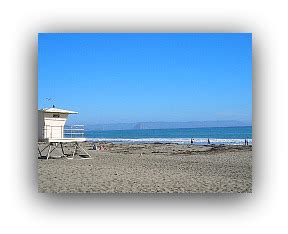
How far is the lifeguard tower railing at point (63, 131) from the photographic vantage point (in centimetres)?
664

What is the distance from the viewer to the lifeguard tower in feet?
20.9

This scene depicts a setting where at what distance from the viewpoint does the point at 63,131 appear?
6.86 metres

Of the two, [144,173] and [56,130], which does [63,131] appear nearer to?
[56,130]

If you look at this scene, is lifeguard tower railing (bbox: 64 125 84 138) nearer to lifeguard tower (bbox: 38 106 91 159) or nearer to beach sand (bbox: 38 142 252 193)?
lifeguard tower (bbox: 38 106 91 159)

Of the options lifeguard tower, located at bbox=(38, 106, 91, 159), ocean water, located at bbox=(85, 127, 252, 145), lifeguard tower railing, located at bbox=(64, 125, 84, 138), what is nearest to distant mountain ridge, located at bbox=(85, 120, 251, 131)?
ocean water, located at bbox=(85, 127, 252, 145)

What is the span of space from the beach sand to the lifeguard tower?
156 mm

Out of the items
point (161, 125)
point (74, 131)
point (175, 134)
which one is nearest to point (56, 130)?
point (74, 131)

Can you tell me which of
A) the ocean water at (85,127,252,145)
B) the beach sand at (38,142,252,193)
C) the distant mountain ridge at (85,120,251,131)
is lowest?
the beach sand at (38,142,252,193)

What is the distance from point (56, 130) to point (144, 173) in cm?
134

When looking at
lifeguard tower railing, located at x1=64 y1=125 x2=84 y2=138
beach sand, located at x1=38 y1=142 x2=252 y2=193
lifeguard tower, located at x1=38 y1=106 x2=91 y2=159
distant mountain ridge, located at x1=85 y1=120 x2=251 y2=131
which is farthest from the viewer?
lifeguard tower railing, located at x1=64 y1=125 x2=84 y2=138

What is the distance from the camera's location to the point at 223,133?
262 inches

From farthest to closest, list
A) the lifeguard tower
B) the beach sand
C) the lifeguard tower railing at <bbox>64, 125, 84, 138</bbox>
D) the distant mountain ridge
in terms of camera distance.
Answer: the lifeguard tower railing at <bbox>64, 125, 84, 138</bbox>, the lifeguard tower, the distant mountain ridge, the beach sand
